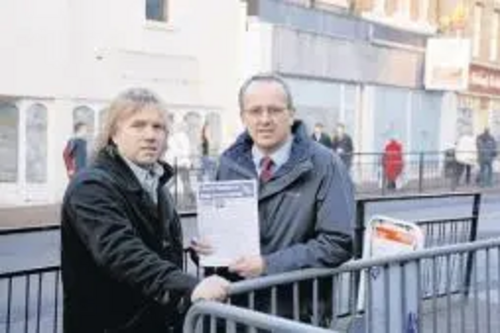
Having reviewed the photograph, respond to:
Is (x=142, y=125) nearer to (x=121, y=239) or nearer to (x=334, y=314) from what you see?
(x=121, y=239)

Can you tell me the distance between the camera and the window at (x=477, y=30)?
41.8 m

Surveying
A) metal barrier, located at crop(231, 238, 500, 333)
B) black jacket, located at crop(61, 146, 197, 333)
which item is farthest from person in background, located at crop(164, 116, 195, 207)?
black jacket, located at crop(61, 146, 197, 333)

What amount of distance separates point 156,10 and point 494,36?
22.0m

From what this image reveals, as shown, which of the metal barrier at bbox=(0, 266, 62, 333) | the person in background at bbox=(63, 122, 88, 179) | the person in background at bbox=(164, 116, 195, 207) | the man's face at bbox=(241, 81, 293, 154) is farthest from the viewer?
the person in background at bbox=(164, 116, 195, 207)

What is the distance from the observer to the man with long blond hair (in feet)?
13.2

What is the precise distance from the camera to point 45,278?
635 centimetres

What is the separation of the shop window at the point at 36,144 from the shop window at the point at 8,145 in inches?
11.6

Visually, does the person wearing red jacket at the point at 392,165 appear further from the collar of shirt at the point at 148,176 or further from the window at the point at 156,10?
the collar of shirt at the point at 148,176

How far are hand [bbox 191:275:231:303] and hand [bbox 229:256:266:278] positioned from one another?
0.92ft

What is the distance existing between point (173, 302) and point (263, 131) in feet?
2.77

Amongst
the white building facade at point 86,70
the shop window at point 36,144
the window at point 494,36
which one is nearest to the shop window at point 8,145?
the white building facade at point 86,70

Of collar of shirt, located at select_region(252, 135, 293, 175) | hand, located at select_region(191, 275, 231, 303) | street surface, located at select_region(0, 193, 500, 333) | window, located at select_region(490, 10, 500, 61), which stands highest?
window, located at select_region(490, 10, 500, 61)

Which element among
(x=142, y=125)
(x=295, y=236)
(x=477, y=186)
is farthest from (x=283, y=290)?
(x=477, y=186)

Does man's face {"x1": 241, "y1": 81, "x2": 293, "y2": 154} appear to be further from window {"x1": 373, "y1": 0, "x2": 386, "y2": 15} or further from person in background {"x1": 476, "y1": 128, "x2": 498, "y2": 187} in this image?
window {"x1": 373, "y1": 0, "x2": 386, "y2": 15}
